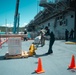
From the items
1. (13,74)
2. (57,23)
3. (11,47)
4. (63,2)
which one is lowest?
(13,74)

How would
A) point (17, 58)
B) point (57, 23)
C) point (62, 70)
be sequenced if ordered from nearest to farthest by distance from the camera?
point (62, 70) < point (17, 58) < point (57, 23)

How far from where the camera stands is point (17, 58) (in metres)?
10.1

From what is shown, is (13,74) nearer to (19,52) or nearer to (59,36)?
(19,52)

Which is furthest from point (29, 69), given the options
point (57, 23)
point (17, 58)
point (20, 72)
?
point (57, 23)

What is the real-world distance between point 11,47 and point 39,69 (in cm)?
382

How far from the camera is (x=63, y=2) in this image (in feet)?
119

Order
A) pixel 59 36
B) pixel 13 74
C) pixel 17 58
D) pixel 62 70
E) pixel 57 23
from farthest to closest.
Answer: pixel 57 23 → pixel 59 36 → pixel 17 58 → pixel 62 70 → pixel 13 74

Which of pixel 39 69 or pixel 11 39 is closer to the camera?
pixel 39 69

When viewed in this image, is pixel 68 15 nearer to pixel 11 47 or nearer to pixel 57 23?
pixel 57 23

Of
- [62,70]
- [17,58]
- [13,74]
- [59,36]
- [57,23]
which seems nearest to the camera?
[13,74]

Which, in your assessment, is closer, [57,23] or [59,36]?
[59,36]

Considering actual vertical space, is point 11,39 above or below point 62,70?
above

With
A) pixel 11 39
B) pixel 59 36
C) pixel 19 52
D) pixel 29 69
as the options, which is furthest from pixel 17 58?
pixel 59 36

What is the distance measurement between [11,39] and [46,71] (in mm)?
3932
